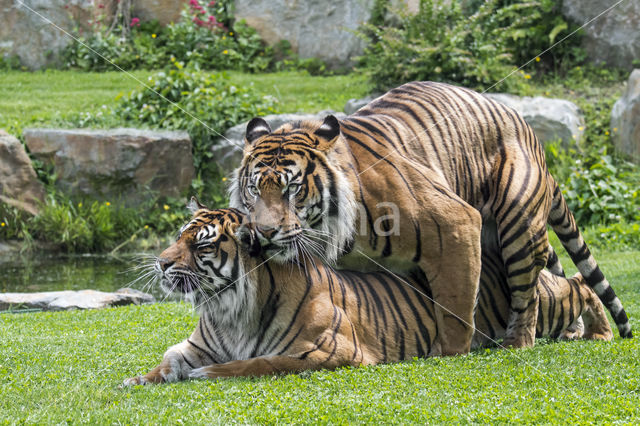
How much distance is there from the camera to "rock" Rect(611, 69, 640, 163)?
12227 millimetres

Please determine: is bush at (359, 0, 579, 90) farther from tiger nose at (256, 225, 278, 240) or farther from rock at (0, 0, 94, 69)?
tiger nose at (256, 225, 278, 240)

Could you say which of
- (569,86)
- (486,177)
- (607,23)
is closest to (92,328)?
(486,177)

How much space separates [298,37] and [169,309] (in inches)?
432

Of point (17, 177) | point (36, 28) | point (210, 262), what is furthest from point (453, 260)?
point (36, 28)

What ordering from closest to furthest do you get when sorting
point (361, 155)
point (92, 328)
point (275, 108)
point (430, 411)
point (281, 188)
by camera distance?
point (430, 411)
point (281, 188)
point (361, 155)
point (92, 328)
point (275, 108)

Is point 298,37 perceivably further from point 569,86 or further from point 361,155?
point 361,155

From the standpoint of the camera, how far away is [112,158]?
12141 millimetres

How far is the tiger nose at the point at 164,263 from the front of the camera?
472cm

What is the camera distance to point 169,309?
792 cm

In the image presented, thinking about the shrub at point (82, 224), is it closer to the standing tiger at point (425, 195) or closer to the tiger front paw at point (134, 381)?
the standing tiger at point (425, 195)

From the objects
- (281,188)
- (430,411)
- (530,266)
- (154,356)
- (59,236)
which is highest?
(281,188)

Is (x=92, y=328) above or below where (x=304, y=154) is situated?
below

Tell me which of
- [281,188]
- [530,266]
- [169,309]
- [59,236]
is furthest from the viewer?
[59,236]

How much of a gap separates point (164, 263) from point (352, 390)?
140 centimetres
